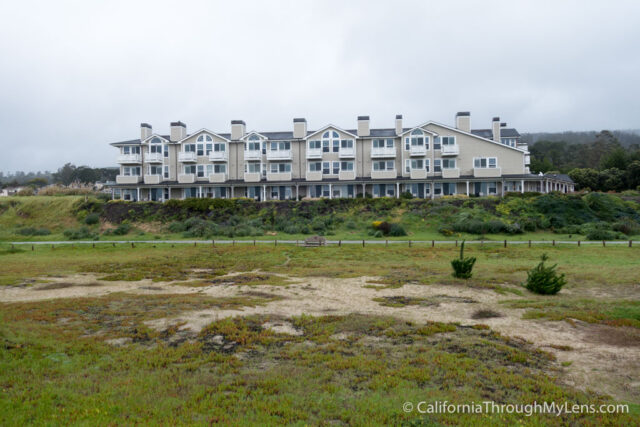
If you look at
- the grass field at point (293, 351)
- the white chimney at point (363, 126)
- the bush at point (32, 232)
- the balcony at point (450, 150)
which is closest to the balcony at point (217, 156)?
the white chimney at point (363, 126)

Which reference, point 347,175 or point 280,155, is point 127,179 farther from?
point 347,175

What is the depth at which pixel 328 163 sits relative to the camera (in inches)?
2215

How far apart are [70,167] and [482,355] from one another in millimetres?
139908

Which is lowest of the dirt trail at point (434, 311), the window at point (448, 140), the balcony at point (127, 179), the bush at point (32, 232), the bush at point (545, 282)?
the dirt trail at point (434, 311)

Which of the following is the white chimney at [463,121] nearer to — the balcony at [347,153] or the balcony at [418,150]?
the balcony at [418,150]

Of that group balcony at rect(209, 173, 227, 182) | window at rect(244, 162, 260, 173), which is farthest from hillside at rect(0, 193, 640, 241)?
window at rect(244, 162, 260, 173)

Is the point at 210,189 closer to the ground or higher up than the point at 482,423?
higher up

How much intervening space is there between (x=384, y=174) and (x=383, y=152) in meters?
3.06

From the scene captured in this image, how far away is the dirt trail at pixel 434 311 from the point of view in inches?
325

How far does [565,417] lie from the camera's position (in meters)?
6.29

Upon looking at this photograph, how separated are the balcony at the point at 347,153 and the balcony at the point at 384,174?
12.2 ft

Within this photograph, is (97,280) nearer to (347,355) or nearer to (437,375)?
(347,355)

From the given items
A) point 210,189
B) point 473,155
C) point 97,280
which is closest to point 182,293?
point 97,280

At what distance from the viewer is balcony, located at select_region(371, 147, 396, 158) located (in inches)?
2148
